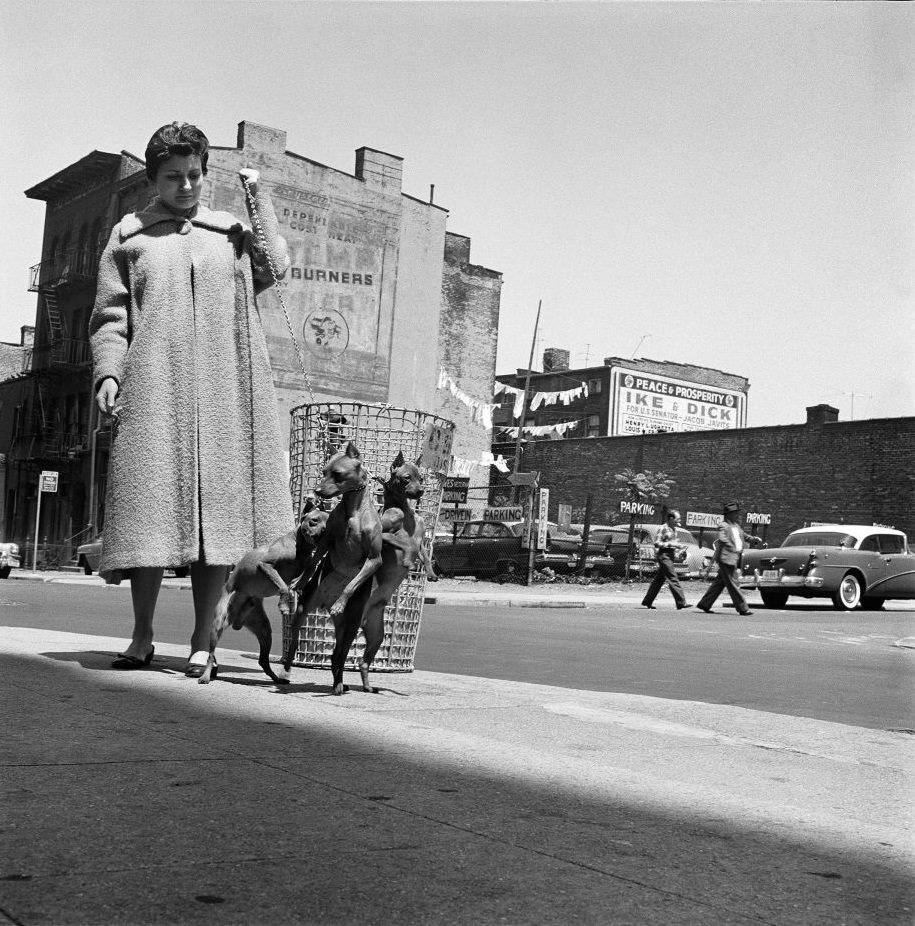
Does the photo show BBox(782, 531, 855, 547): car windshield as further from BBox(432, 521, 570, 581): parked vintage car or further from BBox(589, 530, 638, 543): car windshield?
BBox(589, 530, 638, 543): car windshield

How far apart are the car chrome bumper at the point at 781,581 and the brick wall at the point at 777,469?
18.6 meters

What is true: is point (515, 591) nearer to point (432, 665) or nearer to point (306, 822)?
point (432, 665)

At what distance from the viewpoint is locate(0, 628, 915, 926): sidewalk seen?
6.88ft

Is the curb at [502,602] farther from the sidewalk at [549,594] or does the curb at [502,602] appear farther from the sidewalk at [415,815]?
the sidewalk at [415,815]

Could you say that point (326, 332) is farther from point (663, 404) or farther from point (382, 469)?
point (382, 469)

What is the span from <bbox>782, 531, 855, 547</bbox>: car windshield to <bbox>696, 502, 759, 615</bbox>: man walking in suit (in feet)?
14.1

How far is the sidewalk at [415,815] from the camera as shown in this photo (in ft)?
6.88

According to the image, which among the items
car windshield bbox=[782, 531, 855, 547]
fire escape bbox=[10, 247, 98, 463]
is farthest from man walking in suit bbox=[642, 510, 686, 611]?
fire escape bbox=[10, 247, 98, 463]

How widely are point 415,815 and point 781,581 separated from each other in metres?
20.8

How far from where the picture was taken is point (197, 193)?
535 centimetres

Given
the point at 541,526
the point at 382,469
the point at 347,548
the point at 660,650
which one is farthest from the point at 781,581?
the point at 347,548

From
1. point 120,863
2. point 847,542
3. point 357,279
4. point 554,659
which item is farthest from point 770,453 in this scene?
point 120,863

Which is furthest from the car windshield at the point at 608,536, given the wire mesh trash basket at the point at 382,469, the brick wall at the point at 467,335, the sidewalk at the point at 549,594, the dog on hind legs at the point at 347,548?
the dog on hind legs at the point at 347,548

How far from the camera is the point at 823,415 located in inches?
1729
